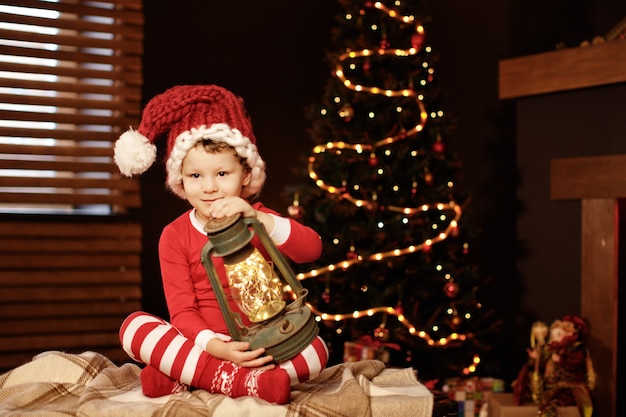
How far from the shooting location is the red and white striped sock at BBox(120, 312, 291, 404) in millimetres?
1758

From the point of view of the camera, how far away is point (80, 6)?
165 inches

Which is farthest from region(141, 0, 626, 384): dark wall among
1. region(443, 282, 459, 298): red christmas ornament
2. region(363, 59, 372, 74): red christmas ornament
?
region(363, 59, 372, 74): red christmas ornament

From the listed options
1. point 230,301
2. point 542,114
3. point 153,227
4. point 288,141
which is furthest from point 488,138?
point 230,301

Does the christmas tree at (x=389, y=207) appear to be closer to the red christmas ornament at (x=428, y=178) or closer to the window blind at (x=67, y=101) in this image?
the red christmas ornament at (x=428, y=178)

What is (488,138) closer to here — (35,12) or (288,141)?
(288,141)

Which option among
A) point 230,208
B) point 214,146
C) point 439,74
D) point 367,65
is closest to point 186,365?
point 230,208

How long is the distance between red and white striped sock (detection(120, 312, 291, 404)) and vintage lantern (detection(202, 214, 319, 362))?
0.07 meters

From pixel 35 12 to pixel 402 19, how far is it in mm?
1861

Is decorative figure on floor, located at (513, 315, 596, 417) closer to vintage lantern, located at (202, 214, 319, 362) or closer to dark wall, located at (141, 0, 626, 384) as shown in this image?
dark wall, located at (141, 0, 626, 384)

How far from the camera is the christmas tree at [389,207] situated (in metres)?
3.80

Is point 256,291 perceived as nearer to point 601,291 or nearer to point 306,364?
point 306,364

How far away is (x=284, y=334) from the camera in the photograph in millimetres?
1771

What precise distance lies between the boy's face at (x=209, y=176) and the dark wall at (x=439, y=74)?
2.31 metres

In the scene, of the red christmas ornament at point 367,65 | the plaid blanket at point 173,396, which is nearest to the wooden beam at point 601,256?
the red christmas ornament at point 367,65
